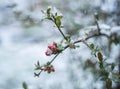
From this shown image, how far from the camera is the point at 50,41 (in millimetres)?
2861

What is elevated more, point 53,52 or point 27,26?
point 53,52

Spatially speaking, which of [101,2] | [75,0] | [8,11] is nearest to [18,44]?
[8,11]

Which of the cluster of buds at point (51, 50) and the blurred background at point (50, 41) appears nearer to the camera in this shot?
the cluster of buds at point (51, 50)

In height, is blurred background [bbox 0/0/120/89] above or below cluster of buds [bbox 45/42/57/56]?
below

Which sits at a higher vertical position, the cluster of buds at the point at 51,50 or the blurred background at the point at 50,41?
the cluster of buds at the point at 51,50

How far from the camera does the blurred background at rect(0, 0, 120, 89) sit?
1.99 meters

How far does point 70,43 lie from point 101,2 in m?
1.00

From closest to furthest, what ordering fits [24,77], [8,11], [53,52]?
1. [53,52]
2. [24,77]
3. [8,11]

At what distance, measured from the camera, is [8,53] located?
3.31m

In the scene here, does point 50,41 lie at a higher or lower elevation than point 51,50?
lower

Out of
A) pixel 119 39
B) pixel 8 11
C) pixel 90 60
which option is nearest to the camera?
pixel 119 39

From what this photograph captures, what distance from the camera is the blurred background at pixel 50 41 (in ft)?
6.52

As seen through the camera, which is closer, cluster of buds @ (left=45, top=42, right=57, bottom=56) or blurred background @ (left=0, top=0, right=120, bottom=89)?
cluster of buds @ (left=45, top=42, right=57, bottom=56)

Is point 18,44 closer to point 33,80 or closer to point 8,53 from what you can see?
point 8,53
